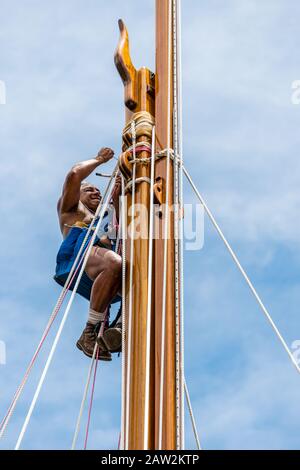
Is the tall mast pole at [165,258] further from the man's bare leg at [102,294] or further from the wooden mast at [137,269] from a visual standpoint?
the man's bare leg at [102,294]

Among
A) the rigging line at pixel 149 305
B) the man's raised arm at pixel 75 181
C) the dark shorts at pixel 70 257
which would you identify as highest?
the man's raised arm at pixel 75 181

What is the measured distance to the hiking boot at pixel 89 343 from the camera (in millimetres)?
8055

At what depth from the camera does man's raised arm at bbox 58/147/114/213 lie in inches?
338

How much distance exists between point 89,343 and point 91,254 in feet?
2.25

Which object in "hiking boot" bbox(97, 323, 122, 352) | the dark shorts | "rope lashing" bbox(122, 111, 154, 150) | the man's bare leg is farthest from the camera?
the dark shorts

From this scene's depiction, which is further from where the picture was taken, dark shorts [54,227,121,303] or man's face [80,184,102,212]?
man's face [80,184,102,212]

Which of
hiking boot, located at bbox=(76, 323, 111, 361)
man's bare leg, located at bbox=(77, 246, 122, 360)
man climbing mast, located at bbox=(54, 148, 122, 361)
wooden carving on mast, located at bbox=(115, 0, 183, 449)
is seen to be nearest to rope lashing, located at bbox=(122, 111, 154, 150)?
wooden carving on mast, located at bbox=(115, 0, 183, 449)

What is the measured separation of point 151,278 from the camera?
7.65 m

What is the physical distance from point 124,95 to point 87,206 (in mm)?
1017

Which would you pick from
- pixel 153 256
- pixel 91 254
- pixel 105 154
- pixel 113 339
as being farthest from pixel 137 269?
pixel 105 154

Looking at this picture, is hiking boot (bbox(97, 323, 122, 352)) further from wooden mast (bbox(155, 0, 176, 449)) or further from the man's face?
the man's face

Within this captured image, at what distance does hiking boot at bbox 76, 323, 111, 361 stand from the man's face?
1236mm

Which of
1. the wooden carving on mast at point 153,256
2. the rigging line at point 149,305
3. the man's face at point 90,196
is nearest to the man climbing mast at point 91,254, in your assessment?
the man's face at point 90,196
